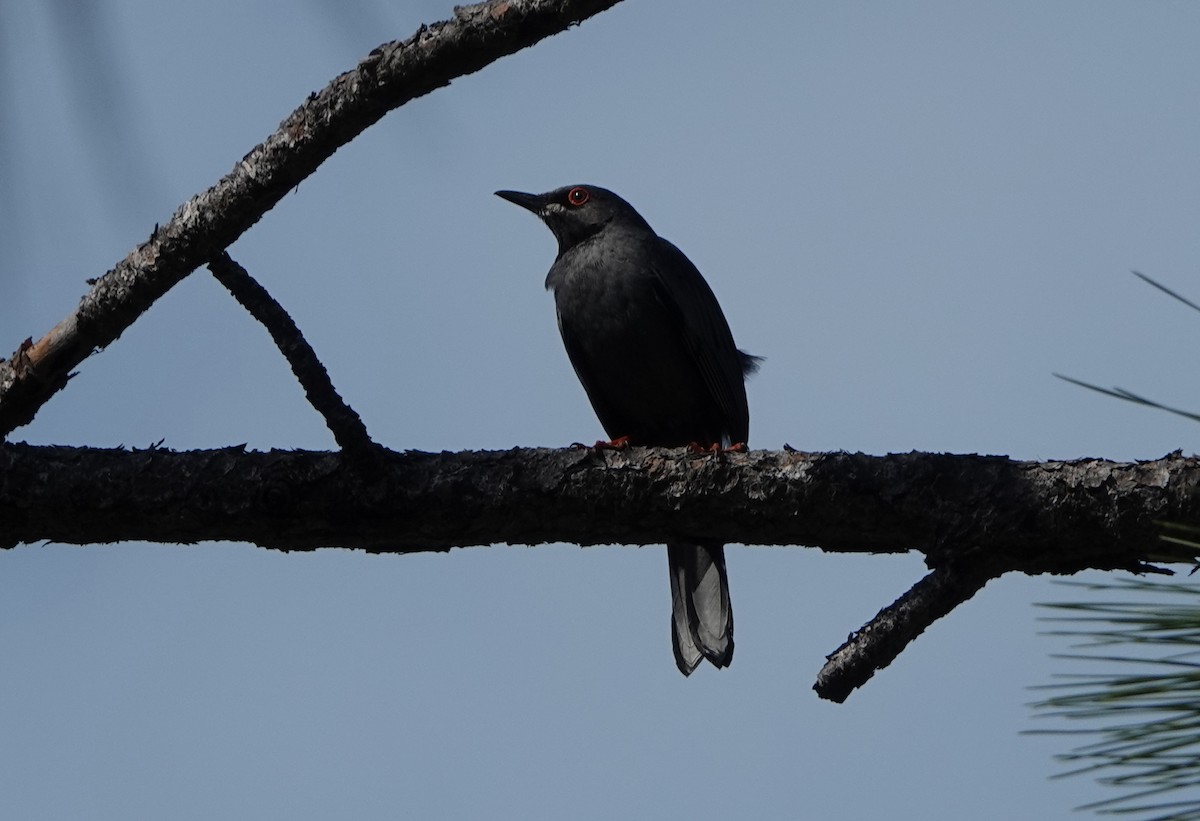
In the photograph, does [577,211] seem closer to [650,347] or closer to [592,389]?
[592,389]

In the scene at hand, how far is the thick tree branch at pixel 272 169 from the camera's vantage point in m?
3.16

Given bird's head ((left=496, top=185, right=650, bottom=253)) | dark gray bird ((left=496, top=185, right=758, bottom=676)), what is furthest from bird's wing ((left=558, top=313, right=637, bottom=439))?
bird's head ((left=496, top=185, right=650, bottom=253))

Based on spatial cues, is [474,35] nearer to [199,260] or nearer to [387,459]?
[199,260]

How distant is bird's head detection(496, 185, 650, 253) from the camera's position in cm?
791

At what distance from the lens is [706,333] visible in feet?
23.1

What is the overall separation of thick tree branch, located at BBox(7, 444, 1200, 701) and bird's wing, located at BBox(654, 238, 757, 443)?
111 inches

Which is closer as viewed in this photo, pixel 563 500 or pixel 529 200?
pixel 563 500

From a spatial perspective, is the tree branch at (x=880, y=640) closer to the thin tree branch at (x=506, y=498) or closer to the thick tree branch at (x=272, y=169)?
the thin tree branch at (x=506, y=498)

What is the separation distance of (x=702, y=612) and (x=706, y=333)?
1581 millimetres

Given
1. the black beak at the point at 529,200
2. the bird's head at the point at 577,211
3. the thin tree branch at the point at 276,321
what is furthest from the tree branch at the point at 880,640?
the black beak at the point at 529,200

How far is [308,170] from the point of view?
11.8 feet

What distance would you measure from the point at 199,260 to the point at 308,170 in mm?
431

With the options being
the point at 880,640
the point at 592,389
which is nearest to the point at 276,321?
the point at 880,640

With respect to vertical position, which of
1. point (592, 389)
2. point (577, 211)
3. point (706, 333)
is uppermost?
point (577, 211)
